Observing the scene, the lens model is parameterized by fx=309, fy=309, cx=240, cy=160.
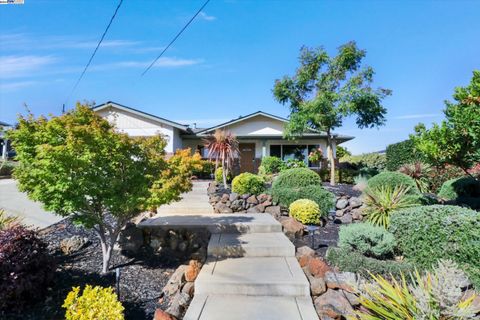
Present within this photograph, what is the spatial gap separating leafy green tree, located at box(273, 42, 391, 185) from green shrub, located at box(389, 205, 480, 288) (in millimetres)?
9755

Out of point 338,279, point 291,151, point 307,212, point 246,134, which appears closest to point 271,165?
point 246,134

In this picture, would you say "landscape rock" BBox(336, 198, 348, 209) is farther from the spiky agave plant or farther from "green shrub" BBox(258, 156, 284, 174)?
"green shrub" BBox(258, 156, 284, 174)

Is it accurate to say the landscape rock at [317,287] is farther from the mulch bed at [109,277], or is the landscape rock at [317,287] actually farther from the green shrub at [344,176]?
the green shrub at [344,176]

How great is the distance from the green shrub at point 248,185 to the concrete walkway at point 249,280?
12.1 feet

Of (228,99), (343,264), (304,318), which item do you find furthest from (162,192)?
(228,99)

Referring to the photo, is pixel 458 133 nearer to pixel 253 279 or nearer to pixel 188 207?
pixel 253 279

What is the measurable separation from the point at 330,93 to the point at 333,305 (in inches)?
483

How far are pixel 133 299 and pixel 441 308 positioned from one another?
377 cm

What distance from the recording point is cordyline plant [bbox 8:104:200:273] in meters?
4.43

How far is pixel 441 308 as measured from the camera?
106 inches

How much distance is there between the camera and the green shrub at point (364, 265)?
15.7 feet

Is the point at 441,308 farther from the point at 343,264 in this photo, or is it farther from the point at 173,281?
the point at 173,281

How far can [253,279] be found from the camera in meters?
4.51

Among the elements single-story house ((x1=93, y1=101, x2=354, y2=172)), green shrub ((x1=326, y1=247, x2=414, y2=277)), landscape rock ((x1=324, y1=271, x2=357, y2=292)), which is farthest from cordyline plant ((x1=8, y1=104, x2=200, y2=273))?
single-story house ((x1=93, y1=101, x2=354, y2=172))
